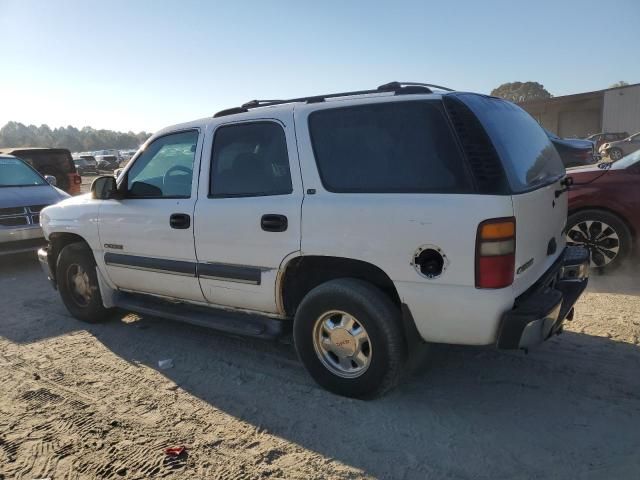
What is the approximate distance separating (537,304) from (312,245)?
→ 4.50 feet

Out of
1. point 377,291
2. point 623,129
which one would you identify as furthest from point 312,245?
point 623,129

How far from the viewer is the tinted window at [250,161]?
3.43 meters

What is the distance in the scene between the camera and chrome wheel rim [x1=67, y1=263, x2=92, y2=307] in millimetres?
4934

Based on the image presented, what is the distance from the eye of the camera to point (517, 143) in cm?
310

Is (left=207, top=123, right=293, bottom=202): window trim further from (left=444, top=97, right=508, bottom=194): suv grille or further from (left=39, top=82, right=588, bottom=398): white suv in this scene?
(left=444, top=97, right=508, bottom=194): suv grille

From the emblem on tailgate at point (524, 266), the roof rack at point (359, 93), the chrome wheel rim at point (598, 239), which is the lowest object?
the chrome wheel rim at point (598, 239)

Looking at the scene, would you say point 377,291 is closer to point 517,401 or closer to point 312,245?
point 312,245

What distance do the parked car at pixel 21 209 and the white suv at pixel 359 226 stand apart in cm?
397

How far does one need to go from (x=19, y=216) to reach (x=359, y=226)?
6576mm

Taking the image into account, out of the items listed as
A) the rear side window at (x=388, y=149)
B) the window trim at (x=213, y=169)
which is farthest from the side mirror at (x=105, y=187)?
the rear side window at (x=388, y=149)

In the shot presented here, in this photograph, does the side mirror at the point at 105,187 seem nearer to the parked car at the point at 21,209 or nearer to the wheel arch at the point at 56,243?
the wheel arch at the point at 56,243

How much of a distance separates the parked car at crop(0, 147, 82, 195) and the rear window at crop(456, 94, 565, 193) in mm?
10927

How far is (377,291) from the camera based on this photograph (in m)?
3.08

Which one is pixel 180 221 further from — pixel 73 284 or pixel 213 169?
pixel 73 284
